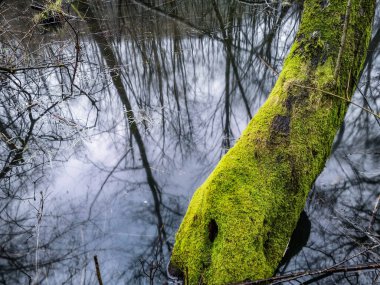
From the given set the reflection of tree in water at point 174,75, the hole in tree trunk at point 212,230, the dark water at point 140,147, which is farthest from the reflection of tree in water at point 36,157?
the hole in tree trunk at point 212,230

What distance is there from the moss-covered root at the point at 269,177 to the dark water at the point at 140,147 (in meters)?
0.54

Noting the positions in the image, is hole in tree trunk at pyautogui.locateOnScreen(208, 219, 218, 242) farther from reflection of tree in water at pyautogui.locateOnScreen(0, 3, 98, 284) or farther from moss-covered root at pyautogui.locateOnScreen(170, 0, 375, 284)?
reflection of tree in water at pyautogui.locateOnScreen(0, 3, 98, 284)

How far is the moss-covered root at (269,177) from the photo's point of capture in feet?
7.91

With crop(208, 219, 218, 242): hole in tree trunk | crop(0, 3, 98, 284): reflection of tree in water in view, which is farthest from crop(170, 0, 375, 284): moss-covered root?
crop(0, 3, 98, 284): reflection of tree in water

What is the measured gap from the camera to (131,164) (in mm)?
4348

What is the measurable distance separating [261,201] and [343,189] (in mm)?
→ 1807

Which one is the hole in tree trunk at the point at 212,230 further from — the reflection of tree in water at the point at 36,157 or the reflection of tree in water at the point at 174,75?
the reflection of tree in water at the point at 36,157

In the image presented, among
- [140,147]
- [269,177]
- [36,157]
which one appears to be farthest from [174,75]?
[269,177]

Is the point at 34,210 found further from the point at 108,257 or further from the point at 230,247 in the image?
the point at 230,247

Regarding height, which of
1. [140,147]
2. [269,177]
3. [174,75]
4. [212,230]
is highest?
[269,177]

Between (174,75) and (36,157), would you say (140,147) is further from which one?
(174,75)

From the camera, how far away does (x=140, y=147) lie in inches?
Answer: 180

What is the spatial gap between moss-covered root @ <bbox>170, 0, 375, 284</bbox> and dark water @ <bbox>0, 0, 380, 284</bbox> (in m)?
0.54

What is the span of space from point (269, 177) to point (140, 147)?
233 cm
